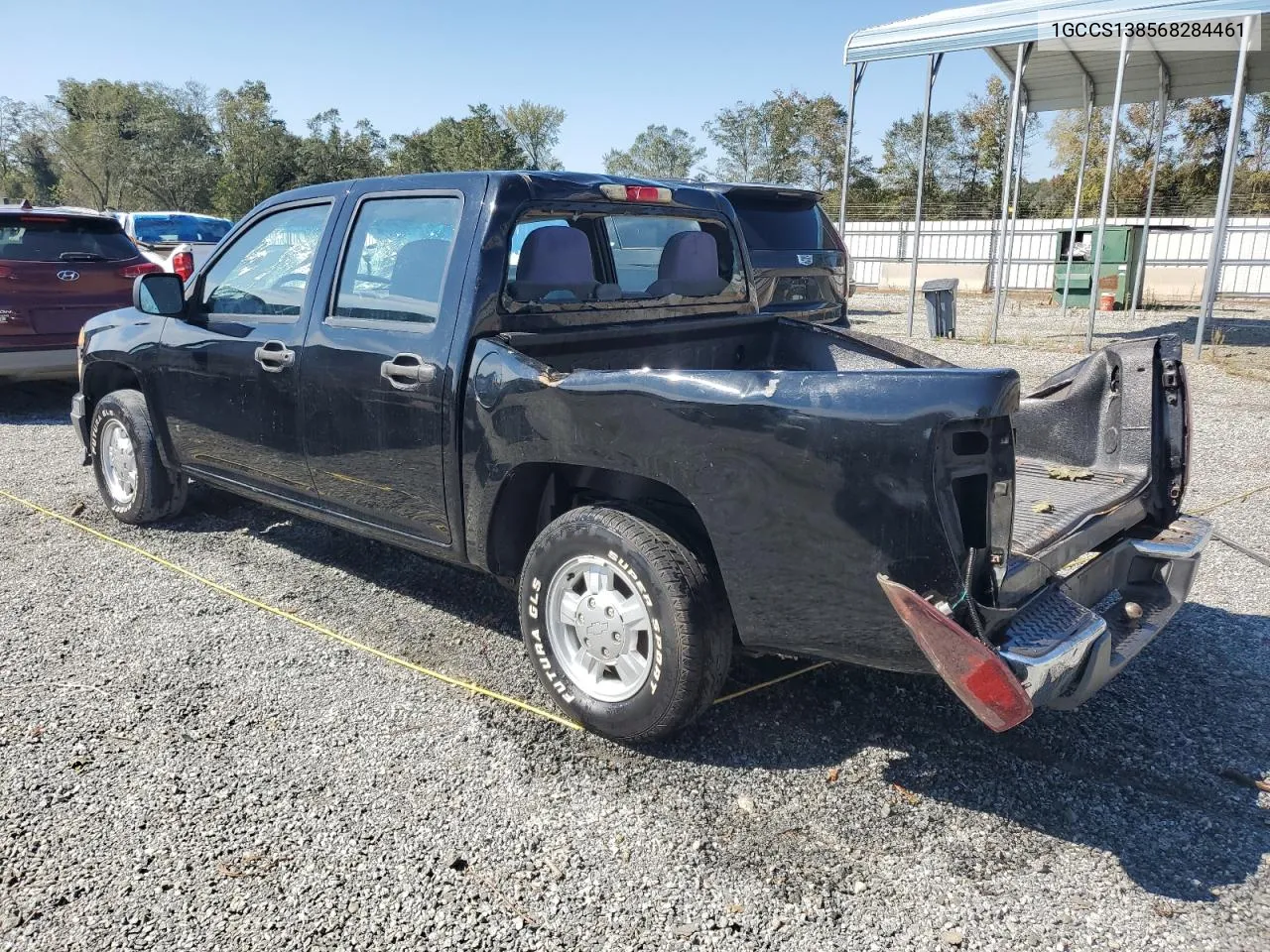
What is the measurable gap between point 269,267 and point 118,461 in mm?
1880

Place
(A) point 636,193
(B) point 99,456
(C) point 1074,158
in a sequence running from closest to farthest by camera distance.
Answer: (A) point 636,193
(B) point 99,456
(C) point 1074,158

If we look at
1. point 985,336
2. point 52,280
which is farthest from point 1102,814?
point 985,336

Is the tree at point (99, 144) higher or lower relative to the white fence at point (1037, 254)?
higher

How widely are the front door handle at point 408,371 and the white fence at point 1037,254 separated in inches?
729

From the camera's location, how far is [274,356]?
418 cm

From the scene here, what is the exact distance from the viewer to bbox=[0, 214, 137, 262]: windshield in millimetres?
8477

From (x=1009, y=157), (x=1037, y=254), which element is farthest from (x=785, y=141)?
(x=1009, y=157)

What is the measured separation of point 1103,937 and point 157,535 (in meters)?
4.96

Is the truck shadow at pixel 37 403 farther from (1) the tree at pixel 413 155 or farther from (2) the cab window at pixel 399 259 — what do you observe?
(1) the tree at pixel 413 155

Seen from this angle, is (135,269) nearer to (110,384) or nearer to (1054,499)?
(110,384)

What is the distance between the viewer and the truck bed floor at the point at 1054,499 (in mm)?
3088

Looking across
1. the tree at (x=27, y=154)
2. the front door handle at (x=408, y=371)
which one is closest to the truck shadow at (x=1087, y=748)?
the front door handle at (x=408, y=371)

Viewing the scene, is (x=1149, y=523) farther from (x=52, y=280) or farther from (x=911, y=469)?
(x=52, y=280)

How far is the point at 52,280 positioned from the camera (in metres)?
8.51
